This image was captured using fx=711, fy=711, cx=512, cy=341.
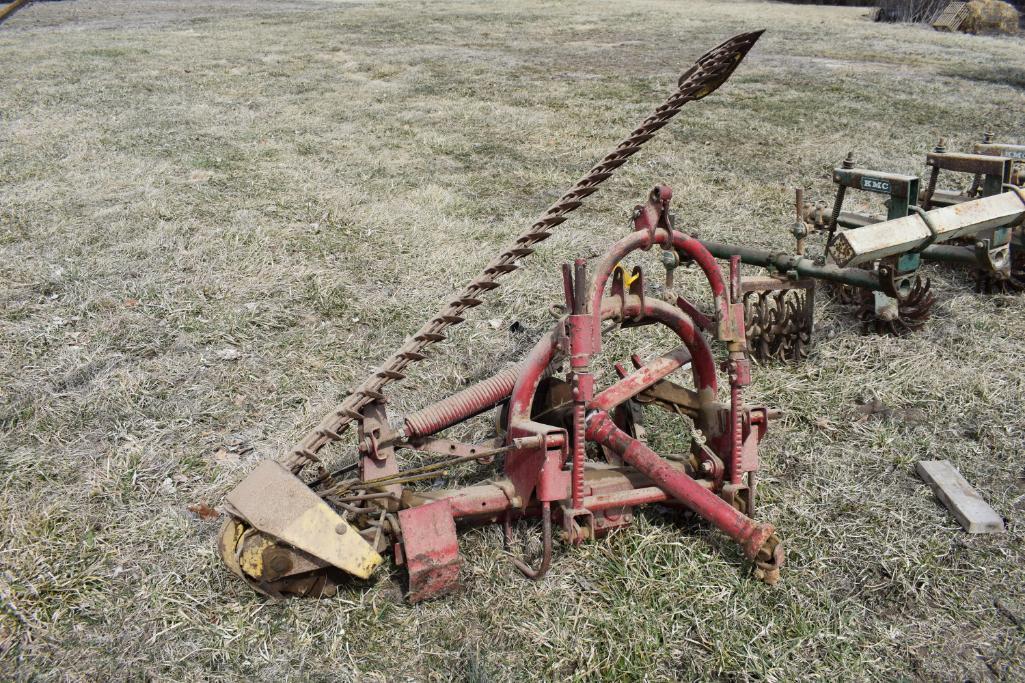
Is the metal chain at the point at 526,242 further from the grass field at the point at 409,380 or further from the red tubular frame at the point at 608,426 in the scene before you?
the grass field at the point at 409,380

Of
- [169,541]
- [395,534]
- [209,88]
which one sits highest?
[209,88]

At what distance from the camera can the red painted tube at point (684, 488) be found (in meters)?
2.89

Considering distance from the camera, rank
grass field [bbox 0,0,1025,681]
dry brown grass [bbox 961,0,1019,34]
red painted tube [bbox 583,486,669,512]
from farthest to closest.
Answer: dry brown grass [bbox 961,0,1019,34] < red painted tube [bbox 583,486,669,512] < grass field [bbox 0,0,1025,681]

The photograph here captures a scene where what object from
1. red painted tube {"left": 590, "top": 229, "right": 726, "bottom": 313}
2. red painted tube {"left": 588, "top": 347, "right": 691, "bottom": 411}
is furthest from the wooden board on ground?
red painted tube {"left": 590, "top": 229, "right": 726, "bottom": 313}

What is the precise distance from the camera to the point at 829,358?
4711 mm

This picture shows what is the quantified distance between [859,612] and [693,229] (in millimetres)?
4636

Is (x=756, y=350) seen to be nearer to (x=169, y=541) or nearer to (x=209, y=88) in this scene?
(x=169, y=541)

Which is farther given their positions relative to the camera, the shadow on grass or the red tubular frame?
the shadow on grass

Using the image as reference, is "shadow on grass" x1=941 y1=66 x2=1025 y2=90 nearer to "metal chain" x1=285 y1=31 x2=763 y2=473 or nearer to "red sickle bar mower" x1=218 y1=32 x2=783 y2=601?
"metal chain" x1=285 y1=31 x2=763 y2=473

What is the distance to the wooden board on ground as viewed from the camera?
3.26m

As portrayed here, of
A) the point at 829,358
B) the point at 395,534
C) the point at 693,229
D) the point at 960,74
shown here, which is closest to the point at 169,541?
the point at 395,534

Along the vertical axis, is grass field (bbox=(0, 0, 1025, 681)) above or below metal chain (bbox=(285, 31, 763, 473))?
below

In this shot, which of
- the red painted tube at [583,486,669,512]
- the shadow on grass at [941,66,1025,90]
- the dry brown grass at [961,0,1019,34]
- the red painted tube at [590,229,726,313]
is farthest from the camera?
the dry brown grass at [961,0,1019,34]

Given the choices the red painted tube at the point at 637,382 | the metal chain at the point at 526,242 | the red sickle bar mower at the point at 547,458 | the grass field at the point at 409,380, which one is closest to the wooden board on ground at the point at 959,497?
the grass field at the point at 409,380
